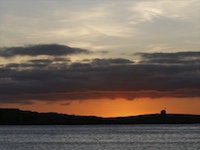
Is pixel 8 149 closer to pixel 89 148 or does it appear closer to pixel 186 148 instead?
pixel 89 148

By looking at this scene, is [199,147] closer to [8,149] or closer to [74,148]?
[74,148]

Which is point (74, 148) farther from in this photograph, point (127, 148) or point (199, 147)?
point (199, 147)

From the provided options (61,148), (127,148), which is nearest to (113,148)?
(127,148)

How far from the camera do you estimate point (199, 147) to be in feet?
292

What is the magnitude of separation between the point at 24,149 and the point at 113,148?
12.4m

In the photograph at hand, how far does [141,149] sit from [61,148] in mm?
11950

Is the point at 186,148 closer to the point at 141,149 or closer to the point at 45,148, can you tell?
the point at 141,149

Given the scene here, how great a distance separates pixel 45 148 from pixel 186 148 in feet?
64.1

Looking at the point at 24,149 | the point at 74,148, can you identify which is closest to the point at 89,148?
the point at 74,148

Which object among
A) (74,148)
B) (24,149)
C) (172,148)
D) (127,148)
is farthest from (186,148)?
(24,149)

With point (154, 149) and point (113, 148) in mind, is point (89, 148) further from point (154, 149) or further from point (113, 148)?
point (154, 149)

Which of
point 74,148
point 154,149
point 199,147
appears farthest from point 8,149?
point 199,147

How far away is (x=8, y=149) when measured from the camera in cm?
8906

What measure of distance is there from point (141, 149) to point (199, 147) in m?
8.99
